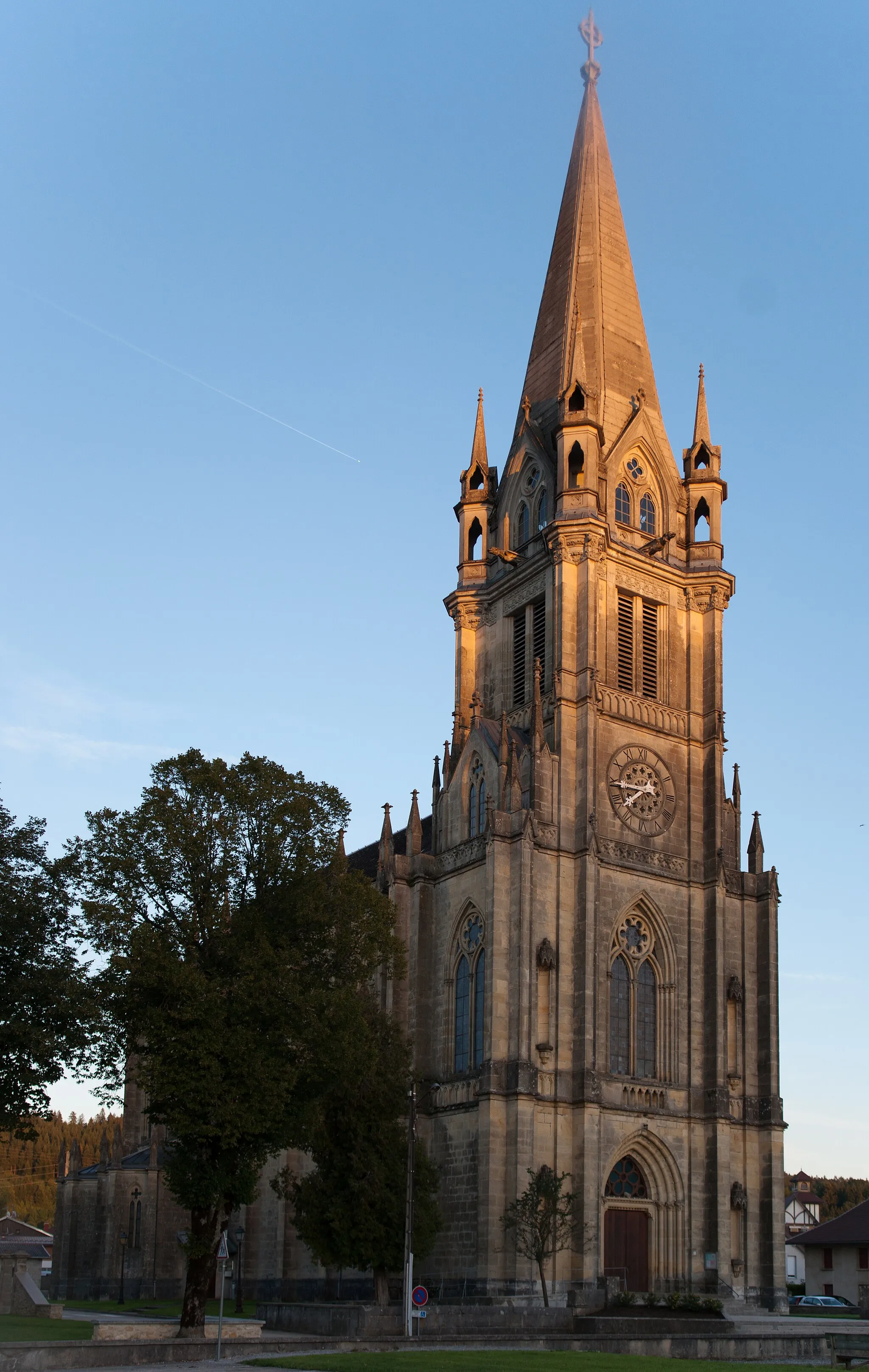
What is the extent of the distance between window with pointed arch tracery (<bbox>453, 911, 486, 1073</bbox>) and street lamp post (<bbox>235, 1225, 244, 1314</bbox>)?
12.2 m

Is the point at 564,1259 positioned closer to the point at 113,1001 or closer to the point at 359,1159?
the point at 359,1159

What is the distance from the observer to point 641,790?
53.6m

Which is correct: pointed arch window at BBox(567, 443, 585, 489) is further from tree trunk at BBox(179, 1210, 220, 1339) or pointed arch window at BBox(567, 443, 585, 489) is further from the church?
tree trunk at BBox(179, 1210, 220, 1339)

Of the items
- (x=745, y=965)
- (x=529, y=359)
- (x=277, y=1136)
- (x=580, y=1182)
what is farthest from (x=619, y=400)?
(x=277, y=1136)

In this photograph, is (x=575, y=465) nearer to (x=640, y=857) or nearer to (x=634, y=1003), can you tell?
(x=640, y=857)

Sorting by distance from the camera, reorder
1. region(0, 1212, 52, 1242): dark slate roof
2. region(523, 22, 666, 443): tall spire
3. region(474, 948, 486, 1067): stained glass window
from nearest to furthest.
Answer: region(474, 948, 486, 1067): stained glass window < region(523, 22, 666, 443): tall spire < region(0, 1212, 52, 1242): dark slate roof

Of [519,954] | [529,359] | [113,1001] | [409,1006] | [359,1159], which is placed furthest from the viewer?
[529,359]

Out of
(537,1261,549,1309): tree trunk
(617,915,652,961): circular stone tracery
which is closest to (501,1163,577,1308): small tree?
(537,1261,549,1309): tree trunk

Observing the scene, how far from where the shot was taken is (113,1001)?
3534 centimetres

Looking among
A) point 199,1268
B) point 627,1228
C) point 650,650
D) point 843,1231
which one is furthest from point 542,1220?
point 843,1231

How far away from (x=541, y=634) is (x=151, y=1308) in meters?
29.8

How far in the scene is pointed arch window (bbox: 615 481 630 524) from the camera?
58062mm

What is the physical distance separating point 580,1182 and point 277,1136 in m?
14.2

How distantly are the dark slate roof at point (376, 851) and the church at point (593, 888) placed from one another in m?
1.23
